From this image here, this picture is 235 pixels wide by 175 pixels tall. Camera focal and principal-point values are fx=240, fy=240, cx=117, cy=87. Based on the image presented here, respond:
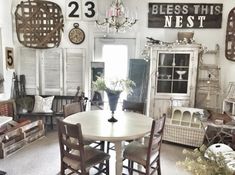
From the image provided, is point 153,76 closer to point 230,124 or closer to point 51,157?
point 230,124

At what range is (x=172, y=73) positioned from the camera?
428 cm

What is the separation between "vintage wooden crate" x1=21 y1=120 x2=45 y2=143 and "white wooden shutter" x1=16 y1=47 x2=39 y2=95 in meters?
0.82

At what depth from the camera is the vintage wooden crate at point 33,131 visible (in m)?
4.02

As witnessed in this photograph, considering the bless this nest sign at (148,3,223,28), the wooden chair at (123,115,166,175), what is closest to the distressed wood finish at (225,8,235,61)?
the bless this nest sign at (148,3,223,28)

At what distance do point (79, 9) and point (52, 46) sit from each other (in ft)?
2.93

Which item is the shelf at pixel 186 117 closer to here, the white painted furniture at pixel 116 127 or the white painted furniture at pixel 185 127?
the white painted furniture at pixel 185 127

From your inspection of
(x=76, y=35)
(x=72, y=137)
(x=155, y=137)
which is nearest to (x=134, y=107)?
(x=155, y=137)

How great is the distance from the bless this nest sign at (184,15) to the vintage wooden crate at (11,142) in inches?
120

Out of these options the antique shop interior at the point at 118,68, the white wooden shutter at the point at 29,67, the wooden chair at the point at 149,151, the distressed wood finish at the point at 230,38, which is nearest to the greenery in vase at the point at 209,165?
the wooden chair at the point at 149,151

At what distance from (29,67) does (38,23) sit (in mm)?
890

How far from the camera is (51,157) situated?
3621 mm

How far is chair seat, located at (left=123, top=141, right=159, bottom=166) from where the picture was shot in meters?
2.61

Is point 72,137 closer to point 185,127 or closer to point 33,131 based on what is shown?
point 33,131

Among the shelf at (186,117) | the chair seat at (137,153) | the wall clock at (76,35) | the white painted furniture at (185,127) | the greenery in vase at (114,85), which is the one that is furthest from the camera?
the wall clock at (76,35)
